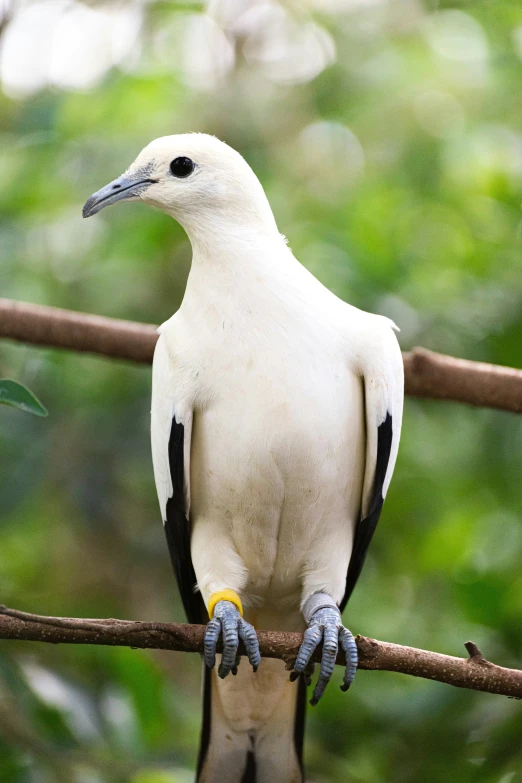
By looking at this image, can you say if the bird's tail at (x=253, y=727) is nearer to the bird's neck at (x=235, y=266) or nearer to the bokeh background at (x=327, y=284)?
the bokeh background at (x=327, y=284)

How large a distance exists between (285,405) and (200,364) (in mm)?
285

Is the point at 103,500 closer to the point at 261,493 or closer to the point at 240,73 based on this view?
the point at 261,493

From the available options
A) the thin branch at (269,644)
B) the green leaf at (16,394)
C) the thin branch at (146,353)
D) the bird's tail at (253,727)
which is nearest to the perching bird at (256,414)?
the thin branch at (269,644)

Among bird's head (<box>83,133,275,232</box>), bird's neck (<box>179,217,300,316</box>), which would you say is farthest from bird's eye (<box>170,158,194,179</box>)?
bird's neck (<box>179,217,300,316</box>)

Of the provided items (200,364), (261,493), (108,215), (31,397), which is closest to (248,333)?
(200,364)

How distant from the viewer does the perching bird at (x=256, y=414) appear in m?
2.55

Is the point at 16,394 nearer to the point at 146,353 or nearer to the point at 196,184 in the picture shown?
the point at 196,184

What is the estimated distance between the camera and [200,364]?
259cm

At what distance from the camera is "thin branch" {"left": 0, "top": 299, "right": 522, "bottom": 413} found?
10.8ft

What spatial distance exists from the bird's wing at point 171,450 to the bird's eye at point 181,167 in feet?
1.72

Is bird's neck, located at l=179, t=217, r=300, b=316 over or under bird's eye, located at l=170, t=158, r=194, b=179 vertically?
under

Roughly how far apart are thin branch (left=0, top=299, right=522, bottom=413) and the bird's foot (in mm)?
1220

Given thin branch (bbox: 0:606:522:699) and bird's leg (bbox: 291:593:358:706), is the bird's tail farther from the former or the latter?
thin branch (bbox: 0:606:522:699)

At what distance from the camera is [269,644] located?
2.42m
